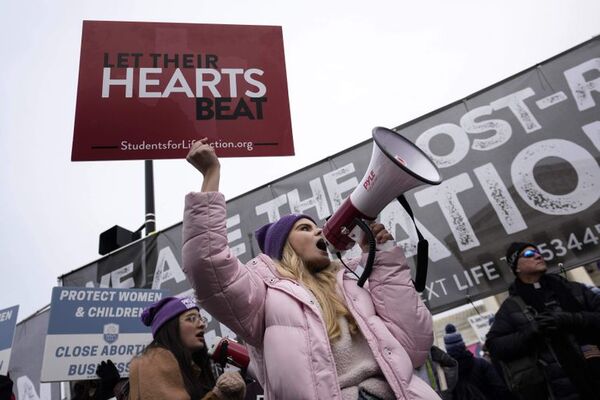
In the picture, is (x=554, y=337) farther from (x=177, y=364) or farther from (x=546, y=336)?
(x=177, y=364)

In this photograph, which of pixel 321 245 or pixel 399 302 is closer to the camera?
pixel 399 302

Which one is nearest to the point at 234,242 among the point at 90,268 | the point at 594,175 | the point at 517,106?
the point at 90,268

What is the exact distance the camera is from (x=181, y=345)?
2.33 m

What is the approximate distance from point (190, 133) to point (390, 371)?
1606mm

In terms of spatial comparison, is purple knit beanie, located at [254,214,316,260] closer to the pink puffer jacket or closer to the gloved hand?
the pink puffer jacket

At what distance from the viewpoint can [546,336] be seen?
2.36m

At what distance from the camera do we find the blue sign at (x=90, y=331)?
11.2 ft

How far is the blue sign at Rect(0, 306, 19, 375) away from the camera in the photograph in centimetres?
498

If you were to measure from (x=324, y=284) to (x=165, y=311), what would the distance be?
1181 millimetres

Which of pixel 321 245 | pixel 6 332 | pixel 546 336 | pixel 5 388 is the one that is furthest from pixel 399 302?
pixel 6 332

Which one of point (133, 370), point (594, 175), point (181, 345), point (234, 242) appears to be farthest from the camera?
point (234, 242)

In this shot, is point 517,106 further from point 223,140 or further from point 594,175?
point 223,140

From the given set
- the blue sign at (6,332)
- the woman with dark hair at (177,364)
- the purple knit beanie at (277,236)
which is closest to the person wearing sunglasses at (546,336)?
the purple knit beanie at (277,236)

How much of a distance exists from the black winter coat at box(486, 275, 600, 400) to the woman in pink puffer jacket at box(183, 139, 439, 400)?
48.4 inches
